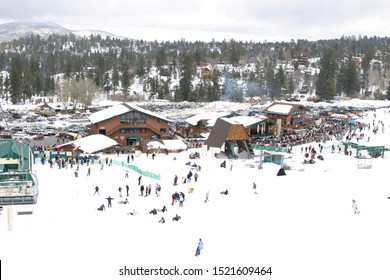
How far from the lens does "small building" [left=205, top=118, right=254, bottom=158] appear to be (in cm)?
3962

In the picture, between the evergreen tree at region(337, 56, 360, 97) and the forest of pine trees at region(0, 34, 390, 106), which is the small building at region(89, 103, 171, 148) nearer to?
the forest of pine trees at region(0, 34, 390, 106)

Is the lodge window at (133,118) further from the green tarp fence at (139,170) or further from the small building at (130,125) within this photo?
the green tarp fence at (139,170)

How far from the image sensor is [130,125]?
166ft

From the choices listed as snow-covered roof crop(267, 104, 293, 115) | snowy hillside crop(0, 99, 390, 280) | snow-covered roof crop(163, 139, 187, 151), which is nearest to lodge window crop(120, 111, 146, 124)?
snow-covered roof crop(163, 139, 187, 151)

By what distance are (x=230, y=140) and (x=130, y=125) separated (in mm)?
15075

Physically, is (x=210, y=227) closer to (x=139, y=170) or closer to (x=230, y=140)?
(x=139, y=170)

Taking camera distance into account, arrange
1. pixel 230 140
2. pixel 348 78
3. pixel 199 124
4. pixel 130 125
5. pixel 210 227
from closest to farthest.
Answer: pixel 210 227
pixel 230 140
pixel 130 125
pixel 199 124
pixel 348 78

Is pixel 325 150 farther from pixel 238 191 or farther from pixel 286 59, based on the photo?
pixel 286 59

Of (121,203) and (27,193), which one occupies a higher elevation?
(27,193)

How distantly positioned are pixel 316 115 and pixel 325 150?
2985cm

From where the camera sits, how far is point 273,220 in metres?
21.4

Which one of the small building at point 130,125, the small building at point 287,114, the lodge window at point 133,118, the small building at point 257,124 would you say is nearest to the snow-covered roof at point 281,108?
the small building at point 287,114

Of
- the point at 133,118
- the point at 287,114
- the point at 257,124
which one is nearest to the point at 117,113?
the point at 133,118

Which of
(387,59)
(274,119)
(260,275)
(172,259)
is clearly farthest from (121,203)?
(387,59)
